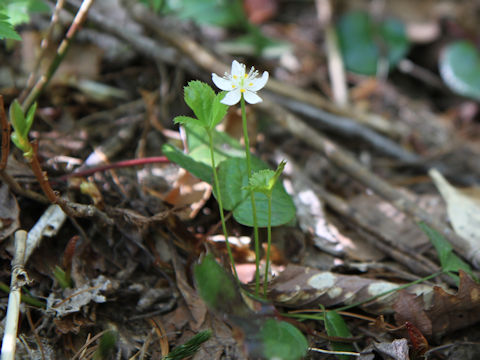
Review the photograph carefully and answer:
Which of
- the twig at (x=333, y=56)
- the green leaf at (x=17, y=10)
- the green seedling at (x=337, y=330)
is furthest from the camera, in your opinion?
the twig at (x=333, y=56)

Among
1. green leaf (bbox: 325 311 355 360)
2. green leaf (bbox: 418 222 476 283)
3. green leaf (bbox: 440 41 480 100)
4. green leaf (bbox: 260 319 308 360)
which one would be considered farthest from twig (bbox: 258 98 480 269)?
green leaf (bbox: 440 41 480 100)

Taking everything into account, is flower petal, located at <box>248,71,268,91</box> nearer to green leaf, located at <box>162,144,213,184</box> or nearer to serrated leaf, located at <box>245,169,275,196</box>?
serrated leaf, located at <box>245,169,275,196</box>

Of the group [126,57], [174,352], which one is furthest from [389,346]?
[126,57]

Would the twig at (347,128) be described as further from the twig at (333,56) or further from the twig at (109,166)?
the twig at (109,166)

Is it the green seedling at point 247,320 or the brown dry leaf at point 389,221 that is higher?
the green seedling at point 247,320


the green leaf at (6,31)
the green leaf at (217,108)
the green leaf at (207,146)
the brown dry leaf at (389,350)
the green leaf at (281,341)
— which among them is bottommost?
the brown dry leaf at (389,350)

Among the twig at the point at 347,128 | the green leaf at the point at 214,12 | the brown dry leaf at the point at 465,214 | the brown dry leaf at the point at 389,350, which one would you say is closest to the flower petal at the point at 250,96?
the brown dry leaf at the point at 389,350

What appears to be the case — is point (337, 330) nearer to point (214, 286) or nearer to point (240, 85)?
point (214, 286)
